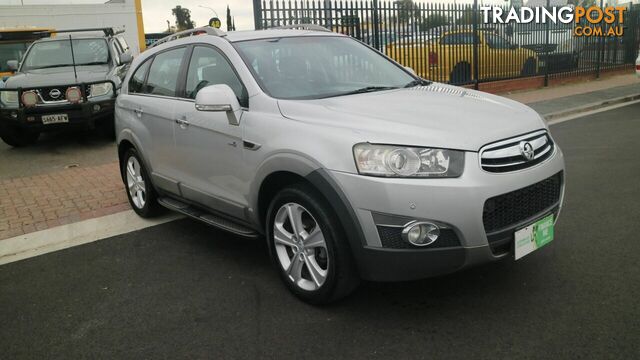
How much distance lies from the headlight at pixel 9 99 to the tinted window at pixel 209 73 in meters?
5.60

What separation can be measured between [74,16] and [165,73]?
28.4m

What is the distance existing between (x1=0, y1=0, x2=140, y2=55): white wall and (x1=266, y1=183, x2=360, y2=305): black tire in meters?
27.1

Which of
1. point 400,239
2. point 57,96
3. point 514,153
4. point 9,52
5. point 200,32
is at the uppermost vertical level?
point 9,52

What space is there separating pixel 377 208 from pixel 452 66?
40.0 feet

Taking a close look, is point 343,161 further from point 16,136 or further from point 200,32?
point 16,136

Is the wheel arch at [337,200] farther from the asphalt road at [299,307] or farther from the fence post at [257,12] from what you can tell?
the fence post at [257,12]

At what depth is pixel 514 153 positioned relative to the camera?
3.27m

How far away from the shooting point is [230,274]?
416 centimetres

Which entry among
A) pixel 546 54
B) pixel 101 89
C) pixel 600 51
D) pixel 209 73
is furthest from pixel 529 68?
pixel 209 73

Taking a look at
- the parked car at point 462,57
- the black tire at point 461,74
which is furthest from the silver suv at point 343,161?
the black tire at point 461,74

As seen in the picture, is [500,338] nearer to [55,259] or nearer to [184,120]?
[184,120]

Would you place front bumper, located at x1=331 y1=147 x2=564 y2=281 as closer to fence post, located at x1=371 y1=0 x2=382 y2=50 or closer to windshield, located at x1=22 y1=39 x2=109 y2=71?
windshield, located at x1=22 y1=39 x2=109 y2=71

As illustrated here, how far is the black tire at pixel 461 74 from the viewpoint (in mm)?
14570

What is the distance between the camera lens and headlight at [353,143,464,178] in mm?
3053
